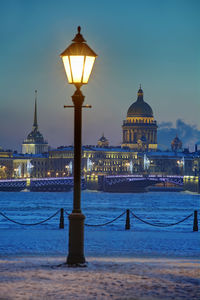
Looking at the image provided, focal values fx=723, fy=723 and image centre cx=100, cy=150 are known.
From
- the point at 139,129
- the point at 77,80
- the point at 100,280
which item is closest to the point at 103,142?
the point at 139,129

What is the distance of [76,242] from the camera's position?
9422 millimetres

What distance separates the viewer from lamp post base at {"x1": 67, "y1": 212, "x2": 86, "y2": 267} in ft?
Answer: 30.7

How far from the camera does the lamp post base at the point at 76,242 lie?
9367 mm

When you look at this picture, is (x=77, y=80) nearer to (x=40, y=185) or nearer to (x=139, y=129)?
(x=40, y=185)

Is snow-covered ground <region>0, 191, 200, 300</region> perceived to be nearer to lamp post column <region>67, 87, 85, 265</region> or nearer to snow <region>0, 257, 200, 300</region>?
snow <region>0, 257, 200, 300</region>

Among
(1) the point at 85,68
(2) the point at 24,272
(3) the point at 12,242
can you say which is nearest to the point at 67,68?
(1) the point at 85,68

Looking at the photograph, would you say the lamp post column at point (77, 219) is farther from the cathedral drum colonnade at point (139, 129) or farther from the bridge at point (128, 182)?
the cathedral drum colonnade at point (139, 129)

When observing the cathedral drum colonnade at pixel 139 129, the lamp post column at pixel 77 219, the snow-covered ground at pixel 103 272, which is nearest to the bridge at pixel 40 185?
the cathedral drum colonnade at pixel 139 129

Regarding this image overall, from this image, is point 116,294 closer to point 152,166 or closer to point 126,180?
point 126,180

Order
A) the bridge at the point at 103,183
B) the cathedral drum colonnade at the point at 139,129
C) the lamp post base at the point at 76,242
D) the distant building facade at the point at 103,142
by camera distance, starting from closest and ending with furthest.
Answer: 1. the lamp post base at the point at 76,242
2. the bridge at the point at 103,183
3. the cathedral drum colonnade at the point at 139,129
4. the distant building facade at the point at 103,142

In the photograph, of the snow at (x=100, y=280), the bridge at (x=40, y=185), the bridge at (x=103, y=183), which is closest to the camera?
the snow at (x=100, y=280)

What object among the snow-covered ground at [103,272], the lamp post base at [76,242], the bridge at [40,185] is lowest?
the snow-covered ground at [103,272]

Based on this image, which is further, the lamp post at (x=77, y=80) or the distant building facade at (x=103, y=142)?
the distant building facade at (x=103, y=142)

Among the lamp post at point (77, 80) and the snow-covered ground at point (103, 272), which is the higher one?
the lamp post at point (77, 80)
